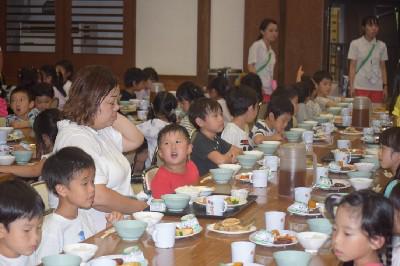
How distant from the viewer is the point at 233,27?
11422 mm

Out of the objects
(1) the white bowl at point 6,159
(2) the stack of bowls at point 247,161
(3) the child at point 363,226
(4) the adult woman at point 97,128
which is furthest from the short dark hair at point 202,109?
(3) the child at point 363,226

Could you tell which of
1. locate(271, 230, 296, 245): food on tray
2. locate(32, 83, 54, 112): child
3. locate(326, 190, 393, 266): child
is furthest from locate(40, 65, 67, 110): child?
locate(326, 190, 393, 266): child

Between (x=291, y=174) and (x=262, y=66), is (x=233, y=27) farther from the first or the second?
(x=291, y=174)

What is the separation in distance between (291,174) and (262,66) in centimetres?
579

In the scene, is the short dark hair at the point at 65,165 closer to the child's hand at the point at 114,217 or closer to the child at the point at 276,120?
the child's hand at the point at 114,217

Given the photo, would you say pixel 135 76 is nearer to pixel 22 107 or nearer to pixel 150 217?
pixel 22 107

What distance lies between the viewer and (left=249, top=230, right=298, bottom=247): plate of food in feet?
9.75

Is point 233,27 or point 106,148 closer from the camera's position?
point 106,148

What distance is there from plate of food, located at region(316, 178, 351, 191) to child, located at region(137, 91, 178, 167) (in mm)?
2442

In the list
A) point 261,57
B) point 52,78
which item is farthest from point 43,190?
point 261,57

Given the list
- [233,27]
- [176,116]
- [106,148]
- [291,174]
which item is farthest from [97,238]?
[233,27]

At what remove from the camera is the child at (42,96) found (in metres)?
7.42

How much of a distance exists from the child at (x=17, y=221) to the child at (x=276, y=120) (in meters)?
3.21

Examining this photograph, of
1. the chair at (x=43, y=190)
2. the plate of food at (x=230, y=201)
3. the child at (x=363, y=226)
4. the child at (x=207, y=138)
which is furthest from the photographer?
the child at (x=207, y=138)
